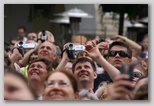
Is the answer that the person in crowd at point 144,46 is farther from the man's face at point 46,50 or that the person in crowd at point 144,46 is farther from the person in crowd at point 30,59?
the person in crowd at point 30,59

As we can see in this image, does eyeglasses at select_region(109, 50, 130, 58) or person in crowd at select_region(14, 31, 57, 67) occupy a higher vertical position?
person in crowd at select_region(14, 31, 57, 67)

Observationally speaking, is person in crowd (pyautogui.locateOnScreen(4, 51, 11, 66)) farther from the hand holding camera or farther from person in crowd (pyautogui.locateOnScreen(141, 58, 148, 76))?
person in crowd (pyautogui.locateOnScreen(141, 58, 148, 76))

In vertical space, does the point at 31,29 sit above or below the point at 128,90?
above

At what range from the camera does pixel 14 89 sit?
281 inches

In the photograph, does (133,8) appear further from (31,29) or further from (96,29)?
(31,29)

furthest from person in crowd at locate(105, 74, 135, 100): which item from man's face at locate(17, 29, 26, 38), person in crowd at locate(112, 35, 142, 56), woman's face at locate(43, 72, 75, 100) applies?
man's face at locate(17, 29, 26, 38)

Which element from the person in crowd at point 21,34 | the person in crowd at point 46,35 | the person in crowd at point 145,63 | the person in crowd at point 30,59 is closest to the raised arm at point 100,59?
the person in crowd at point 145,63

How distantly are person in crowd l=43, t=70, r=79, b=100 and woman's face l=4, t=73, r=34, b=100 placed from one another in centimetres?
18

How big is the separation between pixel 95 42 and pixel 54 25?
1.38ft

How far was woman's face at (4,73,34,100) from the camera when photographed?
711cm

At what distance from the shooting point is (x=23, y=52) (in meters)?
7.24

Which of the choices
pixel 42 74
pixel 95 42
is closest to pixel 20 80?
pixel 42 74

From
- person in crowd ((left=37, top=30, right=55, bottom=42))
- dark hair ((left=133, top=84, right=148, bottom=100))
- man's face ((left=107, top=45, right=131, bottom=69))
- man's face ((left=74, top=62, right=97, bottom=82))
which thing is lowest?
dark hair ((left=133, top=84, right=148, bottom=100))

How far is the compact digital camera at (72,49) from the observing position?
7195 millimetres
